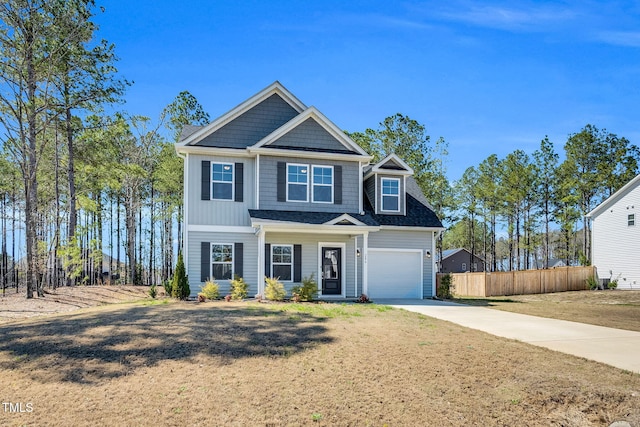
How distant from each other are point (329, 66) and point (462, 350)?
9475 millimetres

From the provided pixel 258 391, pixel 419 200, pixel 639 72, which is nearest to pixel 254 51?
pixel 419 200

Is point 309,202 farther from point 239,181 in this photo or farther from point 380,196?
point 380,196

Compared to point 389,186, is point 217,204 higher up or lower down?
lower down

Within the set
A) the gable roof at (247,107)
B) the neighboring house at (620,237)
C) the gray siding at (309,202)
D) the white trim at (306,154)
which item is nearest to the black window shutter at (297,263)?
the gray siding at (309,202)

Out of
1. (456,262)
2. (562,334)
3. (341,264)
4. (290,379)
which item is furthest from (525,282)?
(456,262)

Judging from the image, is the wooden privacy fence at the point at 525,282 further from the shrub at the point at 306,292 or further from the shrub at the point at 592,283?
the shrub at the point at 306,292

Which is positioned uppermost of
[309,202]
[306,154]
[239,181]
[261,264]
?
[306,154]

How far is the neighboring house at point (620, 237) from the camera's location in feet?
86.5

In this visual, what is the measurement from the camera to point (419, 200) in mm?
21047

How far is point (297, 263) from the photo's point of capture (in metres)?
17.3

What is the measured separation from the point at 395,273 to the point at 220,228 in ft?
25.1

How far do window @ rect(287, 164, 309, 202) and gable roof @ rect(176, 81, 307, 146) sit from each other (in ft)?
8.99

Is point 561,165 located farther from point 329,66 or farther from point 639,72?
point 329,66

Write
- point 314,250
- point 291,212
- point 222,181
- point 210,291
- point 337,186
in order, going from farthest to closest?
point 337,186, point 314,250, point 291,212, point 222,181, point 210,291
